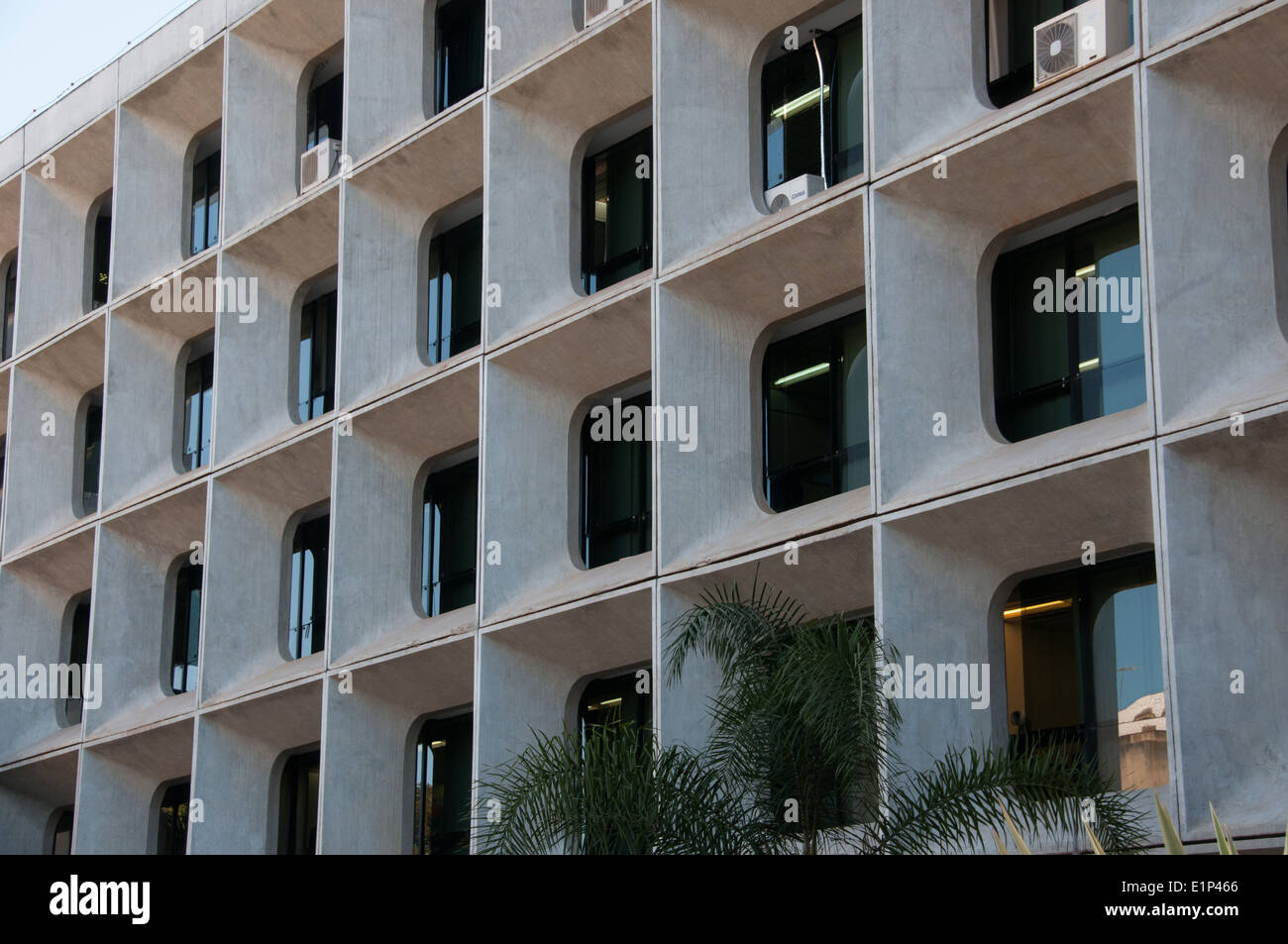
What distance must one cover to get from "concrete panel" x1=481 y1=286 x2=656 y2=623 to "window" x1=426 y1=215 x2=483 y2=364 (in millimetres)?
2584

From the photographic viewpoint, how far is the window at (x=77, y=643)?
103 feet

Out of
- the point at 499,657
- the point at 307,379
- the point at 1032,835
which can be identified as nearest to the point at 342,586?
the point at 499,657

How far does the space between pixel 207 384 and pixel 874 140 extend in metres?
15.2

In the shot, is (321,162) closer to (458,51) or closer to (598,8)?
(458,51)

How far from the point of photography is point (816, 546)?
704 inches

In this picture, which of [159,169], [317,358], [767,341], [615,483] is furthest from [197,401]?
[767,341]

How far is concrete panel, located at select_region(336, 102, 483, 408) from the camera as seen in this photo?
2423 cm

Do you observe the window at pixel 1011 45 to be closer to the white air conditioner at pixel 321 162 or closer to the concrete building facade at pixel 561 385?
the concrete building facade at pixel 561 385

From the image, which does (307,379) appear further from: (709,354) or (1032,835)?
(1032,835)

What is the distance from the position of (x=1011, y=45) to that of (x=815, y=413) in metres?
4.40

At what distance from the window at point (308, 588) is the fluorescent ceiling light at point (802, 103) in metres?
9.69

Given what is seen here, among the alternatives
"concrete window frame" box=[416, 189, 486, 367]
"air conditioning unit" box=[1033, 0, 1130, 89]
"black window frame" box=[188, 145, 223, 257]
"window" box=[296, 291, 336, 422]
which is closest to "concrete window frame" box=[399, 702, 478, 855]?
"concrete window frame" box=[416, 189, 486, 367]

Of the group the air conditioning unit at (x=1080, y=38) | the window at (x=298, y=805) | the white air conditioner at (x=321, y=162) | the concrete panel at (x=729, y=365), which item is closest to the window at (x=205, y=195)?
the white air conditioner at (x=321, y=162)

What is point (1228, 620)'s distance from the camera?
1452cm
